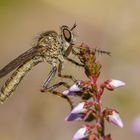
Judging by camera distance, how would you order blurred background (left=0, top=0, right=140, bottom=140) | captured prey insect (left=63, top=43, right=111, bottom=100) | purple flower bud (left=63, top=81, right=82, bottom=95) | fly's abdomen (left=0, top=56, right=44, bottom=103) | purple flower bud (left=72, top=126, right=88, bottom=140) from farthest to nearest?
blurred background (left=0, top=0, right=140, bottom=140), fly's abdomen (left=0, top=56, right=44, bottom=103), purple flower bud (left=63, top=81, right=82, bottom=95), captured prey insect (left=63, top=43, right=111, bottom=100), purple flower bud (left=72, top=126, right=88, bottom=140)

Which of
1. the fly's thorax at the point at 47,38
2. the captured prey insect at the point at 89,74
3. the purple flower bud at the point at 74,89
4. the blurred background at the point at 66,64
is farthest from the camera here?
the blurred background at the point at 66,64


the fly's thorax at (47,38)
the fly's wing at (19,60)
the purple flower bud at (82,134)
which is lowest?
the purple flower bud at (82,134)

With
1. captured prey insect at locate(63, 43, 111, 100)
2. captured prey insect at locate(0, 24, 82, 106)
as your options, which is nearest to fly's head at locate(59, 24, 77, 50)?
captured prey insect at locate(0, 24, 82, 106)

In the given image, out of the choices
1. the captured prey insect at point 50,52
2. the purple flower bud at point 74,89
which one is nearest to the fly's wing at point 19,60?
the captured prey insect at point 50,52

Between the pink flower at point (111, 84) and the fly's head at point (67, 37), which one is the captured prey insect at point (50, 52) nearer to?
the fly's head at point (67, 37)

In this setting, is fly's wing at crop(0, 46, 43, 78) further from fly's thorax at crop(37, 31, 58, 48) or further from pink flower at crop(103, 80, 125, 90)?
pink flower at crop(103, 80, 125, 90)

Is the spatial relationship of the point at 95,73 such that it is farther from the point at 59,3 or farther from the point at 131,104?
the point at 59,3
